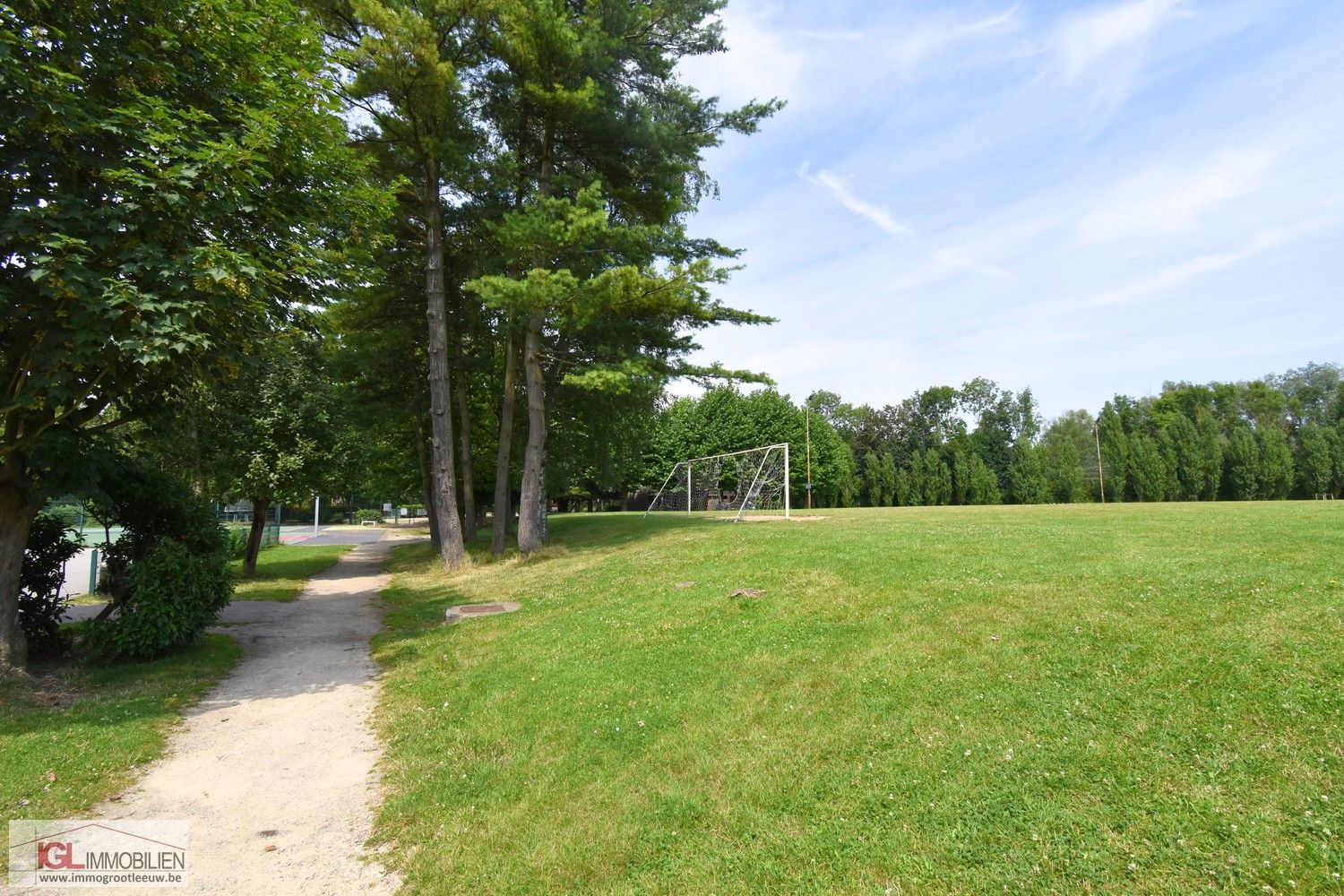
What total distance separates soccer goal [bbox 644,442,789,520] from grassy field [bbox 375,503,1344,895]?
1203 centimetres

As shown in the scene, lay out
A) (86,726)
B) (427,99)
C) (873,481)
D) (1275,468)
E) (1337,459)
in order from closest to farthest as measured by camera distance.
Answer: (86,726), (427,99), (1275,468), (1337,459), (873,481)

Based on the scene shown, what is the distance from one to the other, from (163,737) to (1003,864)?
21.2 ft

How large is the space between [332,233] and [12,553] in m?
5.22

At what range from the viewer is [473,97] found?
54.7 ft

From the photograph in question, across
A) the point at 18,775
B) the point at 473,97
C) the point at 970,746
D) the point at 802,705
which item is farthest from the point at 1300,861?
the point at 473,97

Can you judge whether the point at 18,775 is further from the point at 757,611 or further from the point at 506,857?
the point at 757,611

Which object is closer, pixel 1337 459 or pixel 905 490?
pixel 1337 459

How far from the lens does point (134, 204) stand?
6.41 metres

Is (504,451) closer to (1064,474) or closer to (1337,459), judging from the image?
(1064,474)

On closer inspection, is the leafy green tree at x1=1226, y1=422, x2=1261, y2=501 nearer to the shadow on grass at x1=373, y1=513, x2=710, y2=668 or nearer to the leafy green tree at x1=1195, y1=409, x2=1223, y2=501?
the leafy green tree at x1=1195, y1=409, x2=1223, y2=501

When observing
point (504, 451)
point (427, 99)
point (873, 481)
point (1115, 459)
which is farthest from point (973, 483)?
point (427, 99)

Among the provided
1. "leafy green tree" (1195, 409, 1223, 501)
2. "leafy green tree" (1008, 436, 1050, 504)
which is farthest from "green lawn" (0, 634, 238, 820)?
"leafy green tree" (1195, 409, 1223, 501)

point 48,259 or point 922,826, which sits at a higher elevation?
point 48,259

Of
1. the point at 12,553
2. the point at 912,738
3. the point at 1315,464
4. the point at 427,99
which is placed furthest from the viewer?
the point at 1315,464
